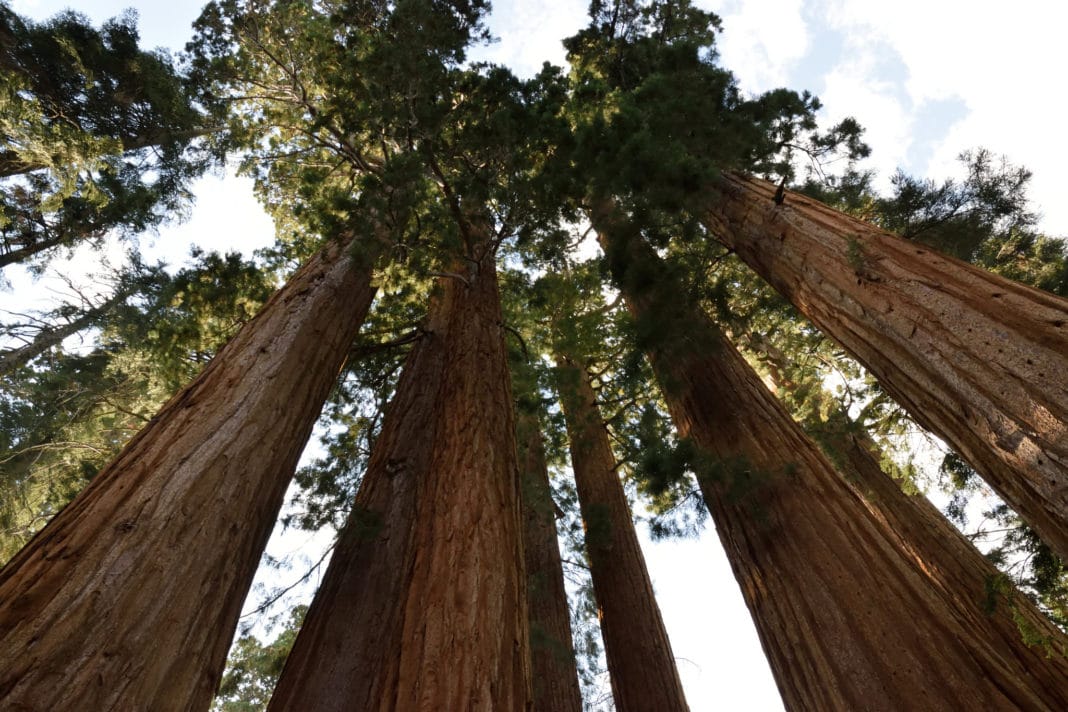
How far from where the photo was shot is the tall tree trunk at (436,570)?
81.0 inches

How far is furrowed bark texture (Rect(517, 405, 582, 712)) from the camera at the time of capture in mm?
→ 4881

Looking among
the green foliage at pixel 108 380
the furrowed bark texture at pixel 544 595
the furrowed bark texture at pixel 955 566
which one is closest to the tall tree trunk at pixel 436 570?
the furrowed bark texture at pixel 544 595

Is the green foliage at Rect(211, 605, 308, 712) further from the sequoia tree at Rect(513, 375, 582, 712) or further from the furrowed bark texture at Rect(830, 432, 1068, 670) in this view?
the furrowed bark texture at Rect(830, 432, 1068, 670)

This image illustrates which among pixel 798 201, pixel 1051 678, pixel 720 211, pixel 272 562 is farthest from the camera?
pixel 272 562

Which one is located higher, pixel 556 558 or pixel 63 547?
pixel 556 558

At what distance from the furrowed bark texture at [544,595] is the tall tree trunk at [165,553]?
2.00 m

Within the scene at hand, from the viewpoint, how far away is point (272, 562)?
4984mm

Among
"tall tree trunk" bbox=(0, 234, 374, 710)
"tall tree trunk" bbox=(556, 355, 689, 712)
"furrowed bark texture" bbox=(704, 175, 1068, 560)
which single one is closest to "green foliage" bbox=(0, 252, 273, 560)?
"tall tree trunk" bbox=(0, 234, 374, 710)

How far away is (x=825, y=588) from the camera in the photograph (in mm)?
2590

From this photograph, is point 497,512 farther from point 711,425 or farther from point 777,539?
point 711,425

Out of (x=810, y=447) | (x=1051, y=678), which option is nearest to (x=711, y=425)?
(x=810, y=447)

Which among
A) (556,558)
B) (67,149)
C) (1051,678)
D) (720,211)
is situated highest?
(67,149)

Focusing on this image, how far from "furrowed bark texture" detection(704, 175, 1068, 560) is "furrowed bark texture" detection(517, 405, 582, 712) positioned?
8.62ft

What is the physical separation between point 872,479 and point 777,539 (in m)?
4.58
